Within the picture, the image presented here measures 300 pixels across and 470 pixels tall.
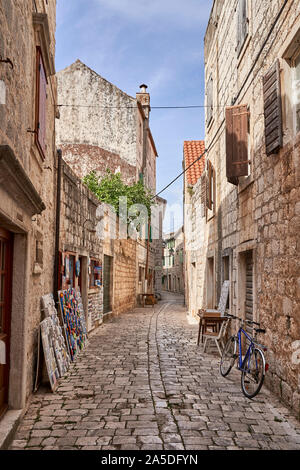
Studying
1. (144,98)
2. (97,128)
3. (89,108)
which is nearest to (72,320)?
(97,128)

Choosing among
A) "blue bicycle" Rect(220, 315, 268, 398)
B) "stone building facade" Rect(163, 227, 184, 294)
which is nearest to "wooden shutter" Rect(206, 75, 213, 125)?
"blue bicycle" Rect(220, 315, 268, 398)

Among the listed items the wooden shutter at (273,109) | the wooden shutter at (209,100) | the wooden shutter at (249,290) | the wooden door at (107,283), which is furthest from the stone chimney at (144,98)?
the wooden shutter at (273,109)

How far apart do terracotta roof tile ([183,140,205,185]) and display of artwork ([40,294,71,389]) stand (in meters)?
11.3

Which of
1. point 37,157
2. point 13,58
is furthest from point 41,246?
point 13,58

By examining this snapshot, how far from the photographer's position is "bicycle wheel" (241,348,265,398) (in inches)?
183

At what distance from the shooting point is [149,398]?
187 inches

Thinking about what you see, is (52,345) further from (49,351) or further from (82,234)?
(82,234)

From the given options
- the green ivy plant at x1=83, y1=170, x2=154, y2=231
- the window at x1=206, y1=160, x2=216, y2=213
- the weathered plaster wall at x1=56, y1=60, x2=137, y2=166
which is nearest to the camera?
the window at x1=206, y1=160, x2=216, y2=213

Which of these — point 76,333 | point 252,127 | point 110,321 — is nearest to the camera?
point 252,127

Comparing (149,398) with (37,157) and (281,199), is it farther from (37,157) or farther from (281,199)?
(37,157)

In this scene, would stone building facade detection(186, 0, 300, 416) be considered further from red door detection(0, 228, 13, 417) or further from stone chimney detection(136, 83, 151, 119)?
stone chimney detection(136, 83, 151, 119)

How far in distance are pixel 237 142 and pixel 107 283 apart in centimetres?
785

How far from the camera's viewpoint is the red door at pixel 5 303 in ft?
12.7
